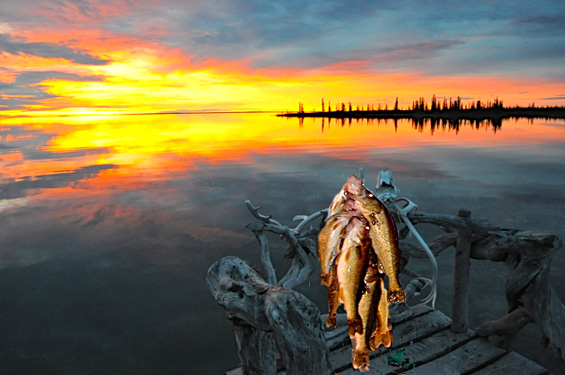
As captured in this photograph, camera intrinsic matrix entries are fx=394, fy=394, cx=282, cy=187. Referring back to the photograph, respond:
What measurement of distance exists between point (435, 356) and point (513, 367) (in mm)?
1050

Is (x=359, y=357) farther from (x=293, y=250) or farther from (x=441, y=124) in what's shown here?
(x=441, y=124)

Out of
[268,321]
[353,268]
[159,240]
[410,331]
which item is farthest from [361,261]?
[159,240]

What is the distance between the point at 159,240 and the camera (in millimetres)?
15117

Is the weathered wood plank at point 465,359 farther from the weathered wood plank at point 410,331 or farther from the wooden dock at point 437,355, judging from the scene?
the weathered wood plank at point 410,331

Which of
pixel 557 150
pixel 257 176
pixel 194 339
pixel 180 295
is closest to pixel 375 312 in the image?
pixel 194 339

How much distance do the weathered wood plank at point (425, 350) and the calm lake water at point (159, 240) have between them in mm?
3307

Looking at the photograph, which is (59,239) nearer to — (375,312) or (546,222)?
(375,312)

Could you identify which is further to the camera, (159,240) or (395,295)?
(159,240)

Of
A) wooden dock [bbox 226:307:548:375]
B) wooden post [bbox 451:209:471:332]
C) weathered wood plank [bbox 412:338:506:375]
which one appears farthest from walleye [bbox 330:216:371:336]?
wooden post [bbox 451:209:471:332]

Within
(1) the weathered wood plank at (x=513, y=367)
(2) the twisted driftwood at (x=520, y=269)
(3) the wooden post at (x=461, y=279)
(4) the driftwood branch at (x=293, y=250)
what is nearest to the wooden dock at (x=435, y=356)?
(1) the weathered wood plank at (x=513, y=367)

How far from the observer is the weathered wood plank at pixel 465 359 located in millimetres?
5633

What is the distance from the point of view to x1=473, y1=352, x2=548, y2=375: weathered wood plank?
5.54 meters

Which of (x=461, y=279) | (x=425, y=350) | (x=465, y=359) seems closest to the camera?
(x=465, y=359)

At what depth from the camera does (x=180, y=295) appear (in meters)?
11.2
